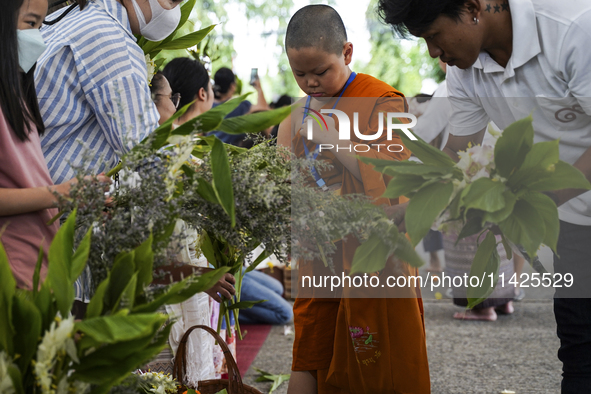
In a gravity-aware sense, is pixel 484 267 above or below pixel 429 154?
below

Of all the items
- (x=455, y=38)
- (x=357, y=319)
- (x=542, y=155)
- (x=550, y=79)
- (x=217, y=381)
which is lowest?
(x=217, y=381)

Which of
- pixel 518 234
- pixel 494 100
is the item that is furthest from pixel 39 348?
pixel 494 100

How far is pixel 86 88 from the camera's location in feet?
4.17

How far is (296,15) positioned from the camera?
72.3 inches

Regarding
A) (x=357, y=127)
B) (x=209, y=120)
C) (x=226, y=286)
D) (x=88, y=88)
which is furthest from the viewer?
(x=357, y=127)

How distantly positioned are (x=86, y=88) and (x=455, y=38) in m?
0.95

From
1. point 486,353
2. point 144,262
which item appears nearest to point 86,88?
point 144,262

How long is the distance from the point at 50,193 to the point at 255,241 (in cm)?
44

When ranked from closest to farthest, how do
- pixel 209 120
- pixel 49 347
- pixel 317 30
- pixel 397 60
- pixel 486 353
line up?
pixel 49 347
pixel 209 120
pixel 317 30
pixel 486 353
pixel 397 60

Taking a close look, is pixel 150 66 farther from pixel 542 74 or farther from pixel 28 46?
pixel 542 74

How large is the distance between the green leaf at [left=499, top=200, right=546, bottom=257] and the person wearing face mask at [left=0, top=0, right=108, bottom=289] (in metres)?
0.91

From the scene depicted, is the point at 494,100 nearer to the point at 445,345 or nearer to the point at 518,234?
the point at 518,234

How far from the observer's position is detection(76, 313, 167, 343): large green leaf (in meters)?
0.82

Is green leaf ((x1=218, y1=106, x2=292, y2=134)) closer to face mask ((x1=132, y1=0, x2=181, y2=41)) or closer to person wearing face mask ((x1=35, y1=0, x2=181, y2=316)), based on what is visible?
person wearing face mask ((x1=35, y1=0, x2=181, y2=316))
